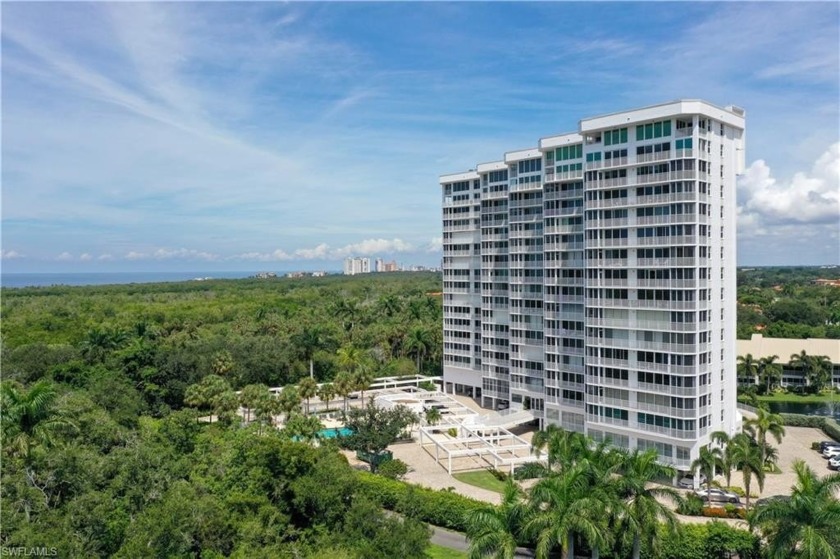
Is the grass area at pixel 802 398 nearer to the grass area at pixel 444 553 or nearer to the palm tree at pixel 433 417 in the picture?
the palm tree at pixel 433 417

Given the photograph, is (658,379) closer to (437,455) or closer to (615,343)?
(615,343)

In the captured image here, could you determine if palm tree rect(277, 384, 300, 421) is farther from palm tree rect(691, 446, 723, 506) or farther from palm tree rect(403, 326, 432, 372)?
palm tree rect(691, 446, 723, 506)

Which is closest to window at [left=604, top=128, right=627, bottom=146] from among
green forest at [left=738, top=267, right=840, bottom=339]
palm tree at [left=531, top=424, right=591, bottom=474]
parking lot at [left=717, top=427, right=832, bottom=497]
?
palm tree at [left=531, top=424, right=591, bottom=474]

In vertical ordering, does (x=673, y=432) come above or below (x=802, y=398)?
above

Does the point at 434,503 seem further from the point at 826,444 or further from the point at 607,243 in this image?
the point at 826,444

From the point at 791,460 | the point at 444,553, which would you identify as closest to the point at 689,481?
the point at 791,460

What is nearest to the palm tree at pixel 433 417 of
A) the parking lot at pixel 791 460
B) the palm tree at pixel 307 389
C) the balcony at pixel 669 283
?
the palm tree at pixel 307 389
